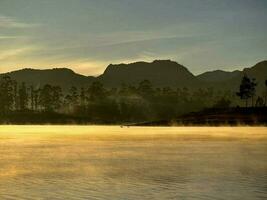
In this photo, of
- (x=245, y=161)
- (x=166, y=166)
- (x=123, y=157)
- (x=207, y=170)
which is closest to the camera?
(x=207, y=170)

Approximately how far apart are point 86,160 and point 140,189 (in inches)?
950

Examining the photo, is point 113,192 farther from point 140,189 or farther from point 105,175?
point 105,175

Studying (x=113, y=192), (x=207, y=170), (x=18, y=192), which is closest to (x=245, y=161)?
(x=207, y=170)

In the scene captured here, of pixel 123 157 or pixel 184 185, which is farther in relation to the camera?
pixel 123 157

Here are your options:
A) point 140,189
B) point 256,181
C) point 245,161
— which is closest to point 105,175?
point 140,189

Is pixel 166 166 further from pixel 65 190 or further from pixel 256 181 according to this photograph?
pixel 65 190

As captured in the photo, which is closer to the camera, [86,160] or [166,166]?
[166,166]

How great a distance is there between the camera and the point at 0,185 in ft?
120

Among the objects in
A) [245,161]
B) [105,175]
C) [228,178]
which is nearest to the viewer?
[228,178]

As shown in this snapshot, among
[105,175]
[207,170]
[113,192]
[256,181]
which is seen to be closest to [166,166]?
[207,170]

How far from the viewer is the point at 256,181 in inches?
1513

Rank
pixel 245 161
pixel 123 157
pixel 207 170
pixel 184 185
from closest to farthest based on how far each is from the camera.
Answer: pixel 184 185, pixel 207 170, pixel 245 161, pixel 123 157

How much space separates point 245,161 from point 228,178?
50.9ft

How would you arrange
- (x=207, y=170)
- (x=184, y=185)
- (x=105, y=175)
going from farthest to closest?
1. (x=207, y=170)
2. (x=105, y=175)
3. (x=184, y=185)
